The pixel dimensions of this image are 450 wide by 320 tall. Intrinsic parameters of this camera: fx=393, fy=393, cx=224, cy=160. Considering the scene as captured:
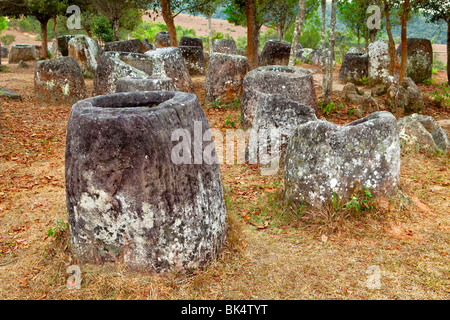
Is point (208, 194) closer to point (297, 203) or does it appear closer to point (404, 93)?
point (297, 203)

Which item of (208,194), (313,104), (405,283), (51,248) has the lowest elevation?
(405,283)

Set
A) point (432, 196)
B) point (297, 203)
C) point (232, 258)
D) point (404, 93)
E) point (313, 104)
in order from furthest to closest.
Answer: point (404, 93)
point (313, 104)
point (432, 196)
point (297, 203)
point (232, 258)

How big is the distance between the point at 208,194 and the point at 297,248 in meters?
1.26

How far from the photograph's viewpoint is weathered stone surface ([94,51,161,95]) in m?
9.76

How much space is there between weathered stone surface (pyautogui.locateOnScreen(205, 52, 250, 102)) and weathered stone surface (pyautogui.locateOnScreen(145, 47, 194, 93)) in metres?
0.73

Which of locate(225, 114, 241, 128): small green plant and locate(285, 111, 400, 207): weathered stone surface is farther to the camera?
locate(225, 114, 241, 128): small green plant

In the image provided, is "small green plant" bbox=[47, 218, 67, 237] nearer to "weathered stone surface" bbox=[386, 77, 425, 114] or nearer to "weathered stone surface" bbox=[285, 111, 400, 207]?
"weathered stone surface" bbox=[285, 111, 400, 207]

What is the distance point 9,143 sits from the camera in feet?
24.7

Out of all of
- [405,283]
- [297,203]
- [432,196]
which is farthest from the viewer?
[432,196]

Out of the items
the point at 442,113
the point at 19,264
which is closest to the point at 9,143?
the point at 19,264

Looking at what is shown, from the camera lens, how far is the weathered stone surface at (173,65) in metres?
10.4

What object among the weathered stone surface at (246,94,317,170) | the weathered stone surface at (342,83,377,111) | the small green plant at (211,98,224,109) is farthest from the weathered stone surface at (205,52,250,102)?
the weathered stone surface at (246,94,317,170)

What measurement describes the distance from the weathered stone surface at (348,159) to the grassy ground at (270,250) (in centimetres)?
26

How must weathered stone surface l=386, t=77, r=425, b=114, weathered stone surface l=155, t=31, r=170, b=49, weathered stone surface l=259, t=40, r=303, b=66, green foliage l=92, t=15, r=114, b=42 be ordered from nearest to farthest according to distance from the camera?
weathered stone surface l=386, t=77, r=425, b=114, weathered stone surface l=259, t=40, r=303, b=66, weathered stone surface l=155, t=31, r=170, b=49, green foliage l=92, t=15, r=114, b=42
